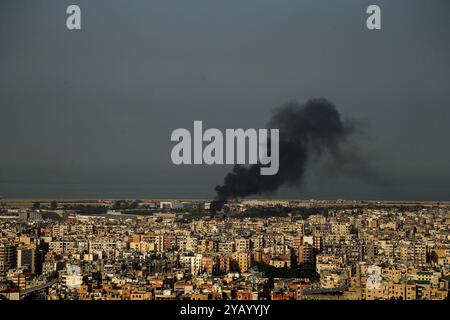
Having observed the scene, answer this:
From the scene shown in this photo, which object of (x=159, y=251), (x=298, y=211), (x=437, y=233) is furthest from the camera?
(x=298, y=211)

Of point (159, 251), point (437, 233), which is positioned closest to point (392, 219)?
point (437, 233)

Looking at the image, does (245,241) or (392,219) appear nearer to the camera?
(245,241)

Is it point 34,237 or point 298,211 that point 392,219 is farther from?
point 34,237

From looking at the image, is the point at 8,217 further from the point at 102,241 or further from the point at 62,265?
the point at 62,265

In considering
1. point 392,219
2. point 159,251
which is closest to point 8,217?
point 159,251
